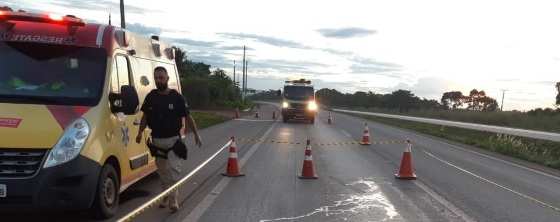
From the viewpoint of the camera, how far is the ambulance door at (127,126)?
24.2 ft

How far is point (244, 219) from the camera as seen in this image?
7.54m

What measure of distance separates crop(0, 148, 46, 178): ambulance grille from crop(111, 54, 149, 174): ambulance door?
115 cm

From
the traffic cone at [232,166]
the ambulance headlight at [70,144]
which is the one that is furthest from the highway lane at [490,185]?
the ambulance headlight at [70,144]

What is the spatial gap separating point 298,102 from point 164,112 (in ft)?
100

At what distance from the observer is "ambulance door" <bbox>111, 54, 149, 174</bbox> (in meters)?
7.38

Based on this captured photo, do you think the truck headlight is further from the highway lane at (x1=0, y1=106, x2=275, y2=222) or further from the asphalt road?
the highway lane at (x1=0, y1=106, x2=275, y2=222)

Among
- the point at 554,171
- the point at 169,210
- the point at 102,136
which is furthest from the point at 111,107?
the point at 554,171

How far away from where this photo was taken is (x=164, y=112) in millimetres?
7562

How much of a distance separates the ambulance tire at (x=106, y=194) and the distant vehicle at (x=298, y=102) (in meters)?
30.7

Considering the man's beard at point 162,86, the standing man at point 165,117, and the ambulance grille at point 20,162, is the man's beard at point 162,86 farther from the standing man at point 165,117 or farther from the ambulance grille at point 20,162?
the ambulance grille at point 20,162

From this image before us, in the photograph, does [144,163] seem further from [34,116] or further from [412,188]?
[412,188]

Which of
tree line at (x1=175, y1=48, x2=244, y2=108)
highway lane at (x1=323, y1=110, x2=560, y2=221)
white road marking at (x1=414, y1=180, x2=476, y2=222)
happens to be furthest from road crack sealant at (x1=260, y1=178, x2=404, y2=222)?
tree line at (x1=175, y1=48, x2=244, y2=108)

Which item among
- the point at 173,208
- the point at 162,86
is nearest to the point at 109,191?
the point at 173,208

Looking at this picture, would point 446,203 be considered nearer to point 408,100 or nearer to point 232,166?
point 232,166
